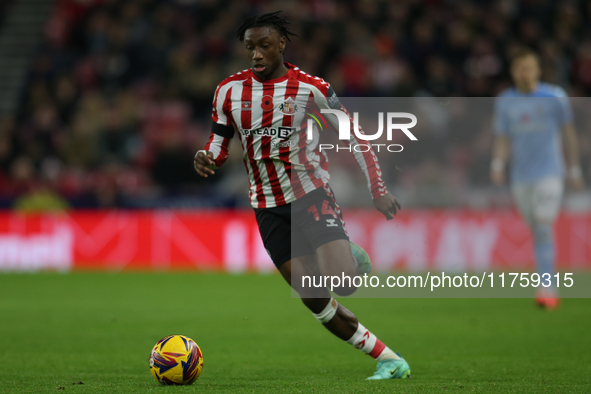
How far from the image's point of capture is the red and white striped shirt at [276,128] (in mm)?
4820

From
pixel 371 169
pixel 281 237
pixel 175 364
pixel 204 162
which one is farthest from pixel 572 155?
pixel 175 364

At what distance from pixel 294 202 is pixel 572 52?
11701 mm

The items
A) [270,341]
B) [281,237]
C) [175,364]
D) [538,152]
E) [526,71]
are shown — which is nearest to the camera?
[175,364]

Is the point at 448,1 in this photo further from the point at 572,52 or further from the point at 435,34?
the point at 572,52

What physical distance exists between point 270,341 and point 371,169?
7.22 ft

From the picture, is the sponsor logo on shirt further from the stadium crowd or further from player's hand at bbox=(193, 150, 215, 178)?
the stadium crowd

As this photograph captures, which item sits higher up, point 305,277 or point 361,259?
point 361,259

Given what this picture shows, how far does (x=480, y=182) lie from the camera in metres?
12.4

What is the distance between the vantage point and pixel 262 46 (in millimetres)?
4676

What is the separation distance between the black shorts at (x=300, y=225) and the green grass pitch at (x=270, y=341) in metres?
0.75

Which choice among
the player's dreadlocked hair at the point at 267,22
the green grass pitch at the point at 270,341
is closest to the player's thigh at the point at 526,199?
the green grass pitch at the point at 270,341

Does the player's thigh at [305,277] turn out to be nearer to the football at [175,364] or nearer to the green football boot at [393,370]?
the green football boot at [393,370]

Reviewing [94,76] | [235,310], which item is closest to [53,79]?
[94,76]

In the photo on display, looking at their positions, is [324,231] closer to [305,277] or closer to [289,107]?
[305,277]
